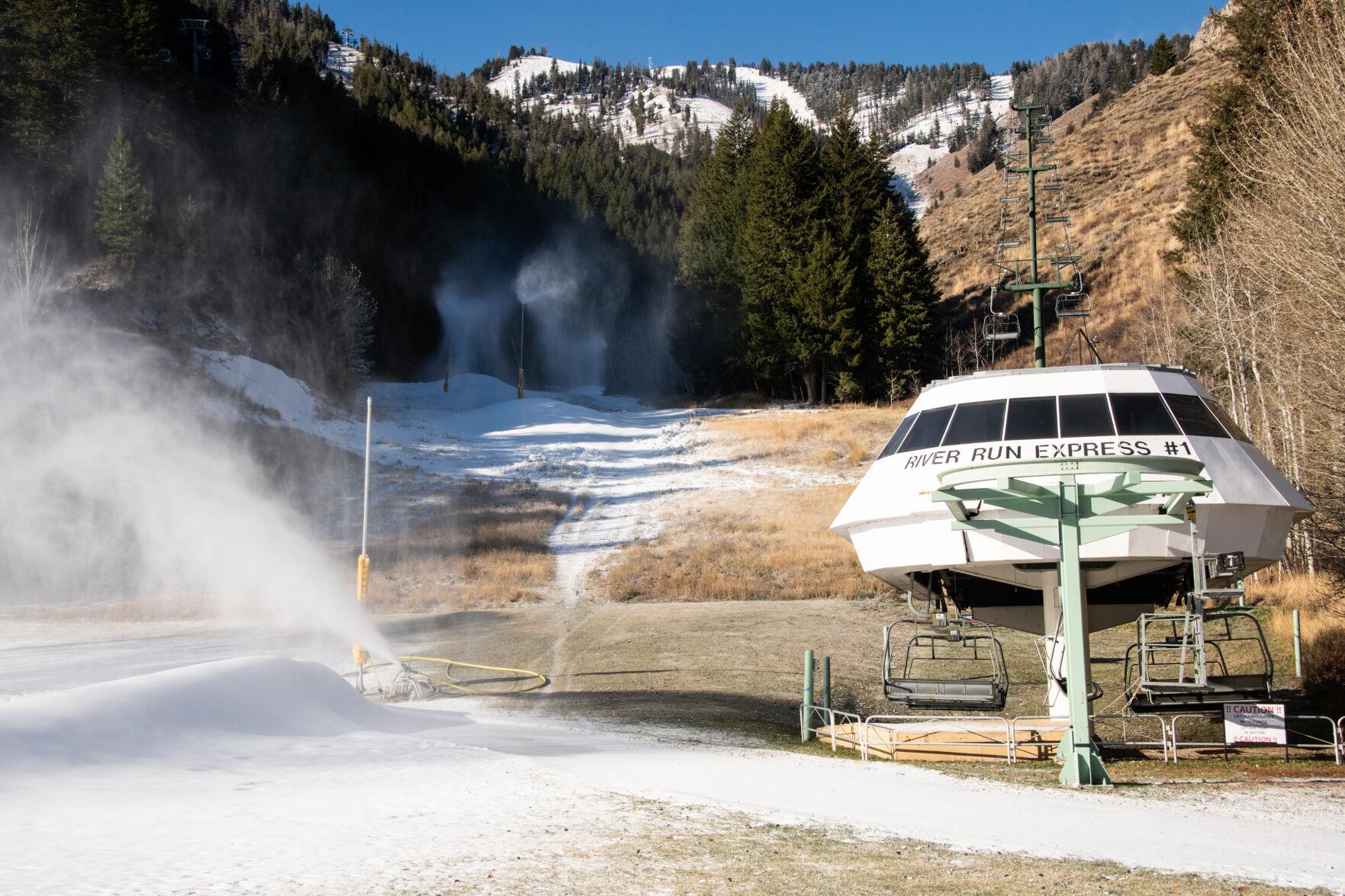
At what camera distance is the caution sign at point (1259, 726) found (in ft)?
45.6

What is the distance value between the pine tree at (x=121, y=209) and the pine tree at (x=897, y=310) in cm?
4082

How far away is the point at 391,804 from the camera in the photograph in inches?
348

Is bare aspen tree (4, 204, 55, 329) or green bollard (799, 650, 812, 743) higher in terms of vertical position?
bare aspen tree (4, 204, 55, 329)

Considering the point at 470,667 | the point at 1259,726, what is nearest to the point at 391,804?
the point at 1259,726

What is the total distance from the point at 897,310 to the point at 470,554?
3481 centimetres

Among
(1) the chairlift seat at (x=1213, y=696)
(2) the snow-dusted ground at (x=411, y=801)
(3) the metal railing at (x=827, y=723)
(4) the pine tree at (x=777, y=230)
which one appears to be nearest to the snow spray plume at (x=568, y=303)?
(4) the pine tree at (x=777, y=230)

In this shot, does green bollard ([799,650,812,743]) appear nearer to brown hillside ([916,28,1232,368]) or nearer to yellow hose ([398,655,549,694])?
yellow hose ([398,655,549,694])

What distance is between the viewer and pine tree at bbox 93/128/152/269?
184ft

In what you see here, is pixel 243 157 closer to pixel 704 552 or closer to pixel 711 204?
pixel 711 204

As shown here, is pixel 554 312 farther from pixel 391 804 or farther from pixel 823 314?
pixel 391 804

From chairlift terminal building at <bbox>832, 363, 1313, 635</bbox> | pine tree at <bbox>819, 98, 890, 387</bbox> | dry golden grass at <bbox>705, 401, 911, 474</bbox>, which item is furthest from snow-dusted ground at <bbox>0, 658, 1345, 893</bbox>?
pine tree at <bbox>819, 98, 890, 387</bbox>

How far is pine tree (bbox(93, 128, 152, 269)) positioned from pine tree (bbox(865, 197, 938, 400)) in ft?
134

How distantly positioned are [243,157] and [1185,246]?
62010 millimetres

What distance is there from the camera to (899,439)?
17.4 metres
